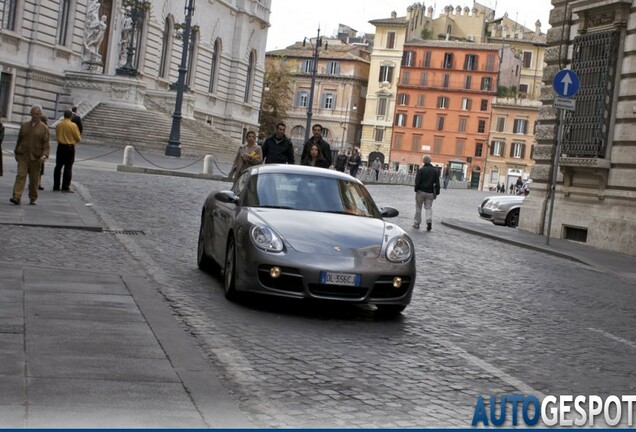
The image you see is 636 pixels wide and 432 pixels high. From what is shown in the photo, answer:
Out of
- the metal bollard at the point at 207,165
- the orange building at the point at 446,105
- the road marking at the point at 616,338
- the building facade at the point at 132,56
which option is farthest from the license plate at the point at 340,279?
the orange building at the point at 446,105

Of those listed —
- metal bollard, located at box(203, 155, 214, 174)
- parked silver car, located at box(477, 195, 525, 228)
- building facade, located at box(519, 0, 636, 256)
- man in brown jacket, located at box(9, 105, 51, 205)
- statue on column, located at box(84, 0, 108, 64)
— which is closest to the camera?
man in brown jacket, located at box(9, 105, 51, 205)

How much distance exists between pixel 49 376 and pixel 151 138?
45439 millimetres

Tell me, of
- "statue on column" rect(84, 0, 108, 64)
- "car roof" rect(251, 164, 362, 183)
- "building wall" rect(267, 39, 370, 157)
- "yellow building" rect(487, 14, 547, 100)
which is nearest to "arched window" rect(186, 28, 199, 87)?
"statue on column" rect(84, 0, 108, 64)

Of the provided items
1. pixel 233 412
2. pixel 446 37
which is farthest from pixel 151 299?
pixel 446 37

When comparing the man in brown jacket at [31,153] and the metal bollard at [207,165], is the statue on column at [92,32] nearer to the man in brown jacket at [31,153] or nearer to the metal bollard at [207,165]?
the metal bollard at [207,165]

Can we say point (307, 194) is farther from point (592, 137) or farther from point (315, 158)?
→ point (592, 137)

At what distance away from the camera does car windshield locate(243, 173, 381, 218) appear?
11.6 m

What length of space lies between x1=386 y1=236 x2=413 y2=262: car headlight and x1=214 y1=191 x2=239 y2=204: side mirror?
6.11 feet

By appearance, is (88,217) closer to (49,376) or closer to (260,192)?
(260,192)

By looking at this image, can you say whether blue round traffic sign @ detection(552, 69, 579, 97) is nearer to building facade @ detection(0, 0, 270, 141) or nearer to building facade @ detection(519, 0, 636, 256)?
building facade @ detection(519, 0, 636, 256)

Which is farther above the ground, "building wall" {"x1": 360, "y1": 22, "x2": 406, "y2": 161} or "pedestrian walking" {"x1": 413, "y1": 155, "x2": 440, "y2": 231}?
"building wall" {"x1": 360, "y1": 22, "x2": 406, "y2": 161}

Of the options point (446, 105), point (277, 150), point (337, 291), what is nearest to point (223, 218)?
point (337, 291)

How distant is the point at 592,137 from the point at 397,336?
51.9 feet

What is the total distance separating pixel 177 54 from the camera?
6869 cm
